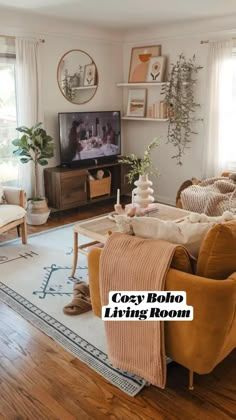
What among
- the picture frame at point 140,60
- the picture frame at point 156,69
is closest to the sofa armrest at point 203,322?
the picture frame at point 156,69

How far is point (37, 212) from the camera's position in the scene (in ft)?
15.8

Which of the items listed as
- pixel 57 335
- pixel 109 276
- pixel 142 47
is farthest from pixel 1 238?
pixel 142 47

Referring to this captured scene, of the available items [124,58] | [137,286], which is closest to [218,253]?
[137,286]

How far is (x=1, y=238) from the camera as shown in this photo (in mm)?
4426

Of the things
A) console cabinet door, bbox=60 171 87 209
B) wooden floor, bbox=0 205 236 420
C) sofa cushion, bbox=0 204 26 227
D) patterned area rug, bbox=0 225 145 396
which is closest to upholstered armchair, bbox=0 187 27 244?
sofa cushion, bbox=0 204 26 227

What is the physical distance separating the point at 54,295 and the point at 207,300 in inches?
64.3

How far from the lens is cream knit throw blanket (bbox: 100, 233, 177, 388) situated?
1.90m

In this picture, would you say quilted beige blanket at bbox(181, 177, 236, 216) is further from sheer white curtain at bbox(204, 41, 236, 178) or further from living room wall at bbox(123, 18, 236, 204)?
living room wall at bbox(123, 18, 236, 204)

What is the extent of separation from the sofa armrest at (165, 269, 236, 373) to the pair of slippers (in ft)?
3.37

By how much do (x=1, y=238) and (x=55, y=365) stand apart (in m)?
2.40

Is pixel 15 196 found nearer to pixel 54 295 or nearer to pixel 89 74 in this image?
pixel 54 295

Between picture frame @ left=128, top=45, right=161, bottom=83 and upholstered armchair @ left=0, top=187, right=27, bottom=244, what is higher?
picture frame @ left=128, top=45, right=161, bottom=83

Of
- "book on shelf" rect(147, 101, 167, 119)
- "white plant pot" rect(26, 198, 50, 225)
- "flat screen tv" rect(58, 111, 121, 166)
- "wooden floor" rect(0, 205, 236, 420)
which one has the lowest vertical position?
"wooden floor" rect(0, 205, 236, 420)

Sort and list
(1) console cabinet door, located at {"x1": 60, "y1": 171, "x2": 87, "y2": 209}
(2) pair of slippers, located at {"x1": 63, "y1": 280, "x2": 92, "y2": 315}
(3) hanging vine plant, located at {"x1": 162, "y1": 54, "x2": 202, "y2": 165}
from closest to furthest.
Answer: (2) pair of slippers, located at {"x1": 63, "y1": 280, "x2": 92, "y2": 315}
(1) console cabinet door, located at {"x1": 60, "y1": 171, "x2": 87, "y2": 209}
(3) hanging vine plant, located at {"x1": 162, "y1": 54, "x2": 202, "y2": 165}
